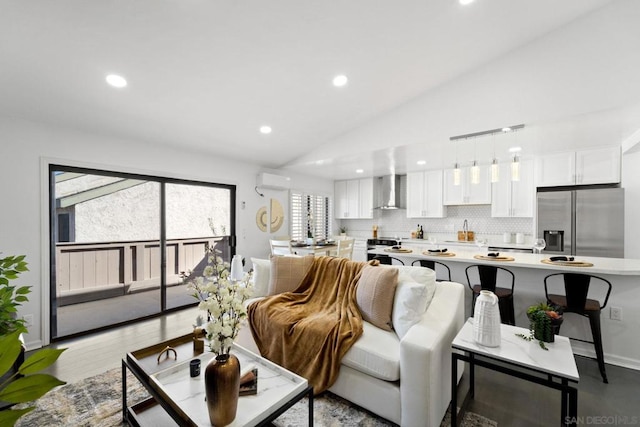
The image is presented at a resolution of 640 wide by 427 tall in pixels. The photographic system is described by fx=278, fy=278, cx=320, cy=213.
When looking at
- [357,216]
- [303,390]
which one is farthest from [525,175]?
[303,390]

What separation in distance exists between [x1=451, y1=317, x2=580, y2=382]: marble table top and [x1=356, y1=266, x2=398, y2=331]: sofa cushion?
563 millimetres

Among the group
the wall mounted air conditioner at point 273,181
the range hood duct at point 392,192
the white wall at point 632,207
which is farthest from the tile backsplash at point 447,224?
the wall mounted air conditioner at point 273,181

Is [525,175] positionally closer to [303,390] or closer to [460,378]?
[460,378]

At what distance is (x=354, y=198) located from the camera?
7.07 metres

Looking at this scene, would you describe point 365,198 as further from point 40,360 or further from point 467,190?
point 40,360

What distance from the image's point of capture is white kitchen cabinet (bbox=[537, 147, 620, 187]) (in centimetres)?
390

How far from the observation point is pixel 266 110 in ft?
12.0

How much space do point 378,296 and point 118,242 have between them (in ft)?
11.7

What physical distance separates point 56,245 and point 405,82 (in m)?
4.55

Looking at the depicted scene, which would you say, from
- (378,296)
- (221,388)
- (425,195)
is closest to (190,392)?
(221,388)

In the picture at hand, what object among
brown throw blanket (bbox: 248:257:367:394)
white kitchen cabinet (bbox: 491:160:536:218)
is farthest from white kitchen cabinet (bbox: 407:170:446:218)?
brown throw blanket (bbox: 248:257:367:394)

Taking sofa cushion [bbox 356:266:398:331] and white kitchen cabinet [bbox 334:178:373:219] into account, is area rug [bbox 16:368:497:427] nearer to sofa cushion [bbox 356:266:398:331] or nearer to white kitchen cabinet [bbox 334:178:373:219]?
sofa cushion [bbox 356:266:398:331]

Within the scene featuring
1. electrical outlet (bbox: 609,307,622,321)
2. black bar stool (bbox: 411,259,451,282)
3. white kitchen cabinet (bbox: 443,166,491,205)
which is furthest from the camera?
white kitchen cabinet (bbox: 443,166,491,205)

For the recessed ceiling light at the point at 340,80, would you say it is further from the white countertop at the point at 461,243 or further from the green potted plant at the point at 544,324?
the white countertop at the point at 461,243
